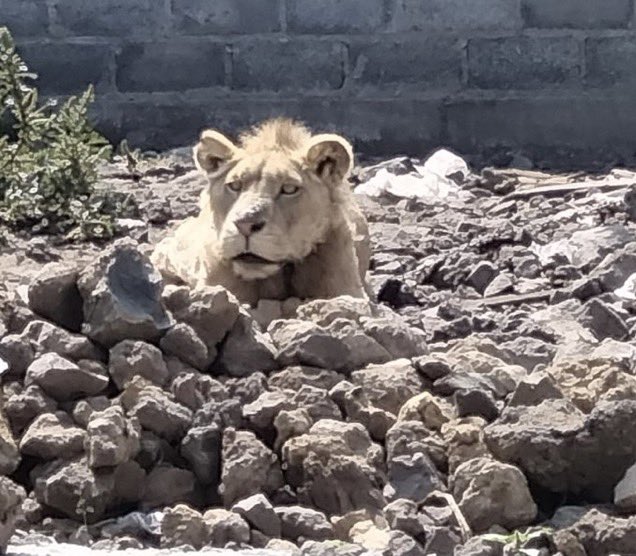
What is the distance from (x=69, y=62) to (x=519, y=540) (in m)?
6.76

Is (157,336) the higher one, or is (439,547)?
(157,336)

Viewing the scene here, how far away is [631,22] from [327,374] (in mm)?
5818

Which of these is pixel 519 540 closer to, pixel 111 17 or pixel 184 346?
pixel 184 346

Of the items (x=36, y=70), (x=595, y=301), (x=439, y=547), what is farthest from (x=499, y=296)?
(x=36, y=70)

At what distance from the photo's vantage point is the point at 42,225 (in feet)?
26.3

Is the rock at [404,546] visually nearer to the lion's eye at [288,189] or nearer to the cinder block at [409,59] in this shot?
the lion's eye at [288,189]

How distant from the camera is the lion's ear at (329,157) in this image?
21.0 ft

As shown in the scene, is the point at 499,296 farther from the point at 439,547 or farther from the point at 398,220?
the point at 439,547

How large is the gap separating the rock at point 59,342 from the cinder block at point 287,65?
5537 millimetres

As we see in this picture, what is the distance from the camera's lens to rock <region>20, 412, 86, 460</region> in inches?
166

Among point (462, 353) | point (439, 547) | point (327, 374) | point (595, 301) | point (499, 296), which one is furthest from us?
point (499, 296)

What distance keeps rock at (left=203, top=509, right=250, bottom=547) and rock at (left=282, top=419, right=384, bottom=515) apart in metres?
0.26

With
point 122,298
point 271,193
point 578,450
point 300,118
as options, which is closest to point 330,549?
point 578,450

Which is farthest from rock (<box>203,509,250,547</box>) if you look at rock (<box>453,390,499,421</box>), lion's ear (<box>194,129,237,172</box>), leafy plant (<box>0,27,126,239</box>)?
leafy plant (<box>0,27,126,239</box>)
